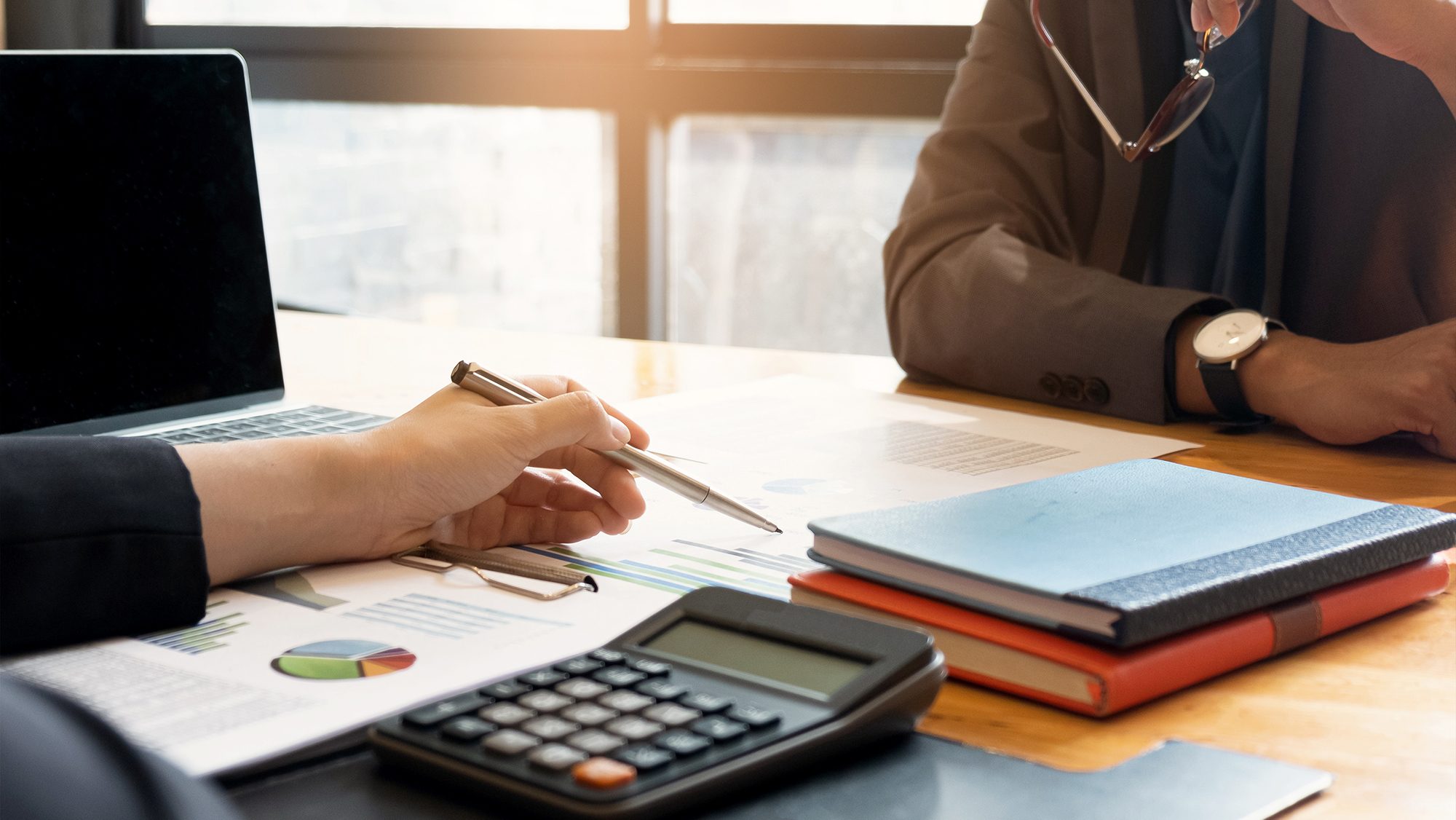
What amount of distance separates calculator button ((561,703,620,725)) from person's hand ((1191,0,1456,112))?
3.08 ft

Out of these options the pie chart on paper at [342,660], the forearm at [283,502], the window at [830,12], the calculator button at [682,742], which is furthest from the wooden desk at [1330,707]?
the window at [830,12]

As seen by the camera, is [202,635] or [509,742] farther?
[202,635]

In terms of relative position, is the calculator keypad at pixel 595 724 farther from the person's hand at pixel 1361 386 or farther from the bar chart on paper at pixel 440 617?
the person's hand at pixel 1361 386

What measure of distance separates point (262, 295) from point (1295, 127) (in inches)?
39.2

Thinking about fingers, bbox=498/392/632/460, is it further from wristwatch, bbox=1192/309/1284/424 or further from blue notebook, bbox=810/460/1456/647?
wristwatch, bbox=1192/309/1284/424

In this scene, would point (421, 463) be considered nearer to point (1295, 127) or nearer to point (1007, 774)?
point (1007, 774)

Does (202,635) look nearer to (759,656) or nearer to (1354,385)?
(759,656)

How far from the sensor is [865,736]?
1.53 feet

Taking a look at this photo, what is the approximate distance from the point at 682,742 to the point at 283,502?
317mm

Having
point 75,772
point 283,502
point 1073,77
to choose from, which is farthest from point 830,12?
point 75,772

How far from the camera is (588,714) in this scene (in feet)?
1.48

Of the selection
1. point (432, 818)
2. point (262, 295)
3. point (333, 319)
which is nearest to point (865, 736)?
point (432, 818)

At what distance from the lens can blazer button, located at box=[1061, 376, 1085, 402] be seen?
1.20 meters

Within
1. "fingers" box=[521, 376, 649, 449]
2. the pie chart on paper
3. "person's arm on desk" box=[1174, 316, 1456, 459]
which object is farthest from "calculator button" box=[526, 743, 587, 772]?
"person's arm on desk" box=[1174, 316, 1456, 459]
